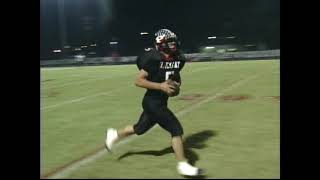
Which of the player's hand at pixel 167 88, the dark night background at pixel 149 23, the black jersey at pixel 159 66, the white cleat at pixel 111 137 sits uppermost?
the dark night background at pixel 149 23

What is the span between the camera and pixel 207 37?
4009 cm

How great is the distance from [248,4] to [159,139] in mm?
33252

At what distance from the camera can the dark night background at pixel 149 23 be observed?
38.0m

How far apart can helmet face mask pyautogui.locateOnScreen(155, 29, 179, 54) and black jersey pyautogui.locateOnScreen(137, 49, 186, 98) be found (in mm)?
78

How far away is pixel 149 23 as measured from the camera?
38.1 metres

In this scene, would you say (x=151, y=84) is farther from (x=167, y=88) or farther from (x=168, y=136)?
(x=168, y=136)

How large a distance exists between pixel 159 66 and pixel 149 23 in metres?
32.6

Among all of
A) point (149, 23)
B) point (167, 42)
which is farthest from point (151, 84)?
point (149, 23)

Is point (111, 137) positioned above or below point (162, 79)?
below

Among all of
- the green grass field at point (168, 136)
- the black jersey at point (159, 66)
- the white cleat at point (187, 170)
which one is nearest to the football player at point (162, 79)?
the black jersey at point (159, 66)

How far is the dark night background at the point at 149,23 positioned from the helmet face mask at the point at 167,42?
104 feet

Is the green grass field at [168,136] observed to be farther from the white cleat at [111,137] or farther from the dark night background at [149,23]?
the dark night background at [149,23]
